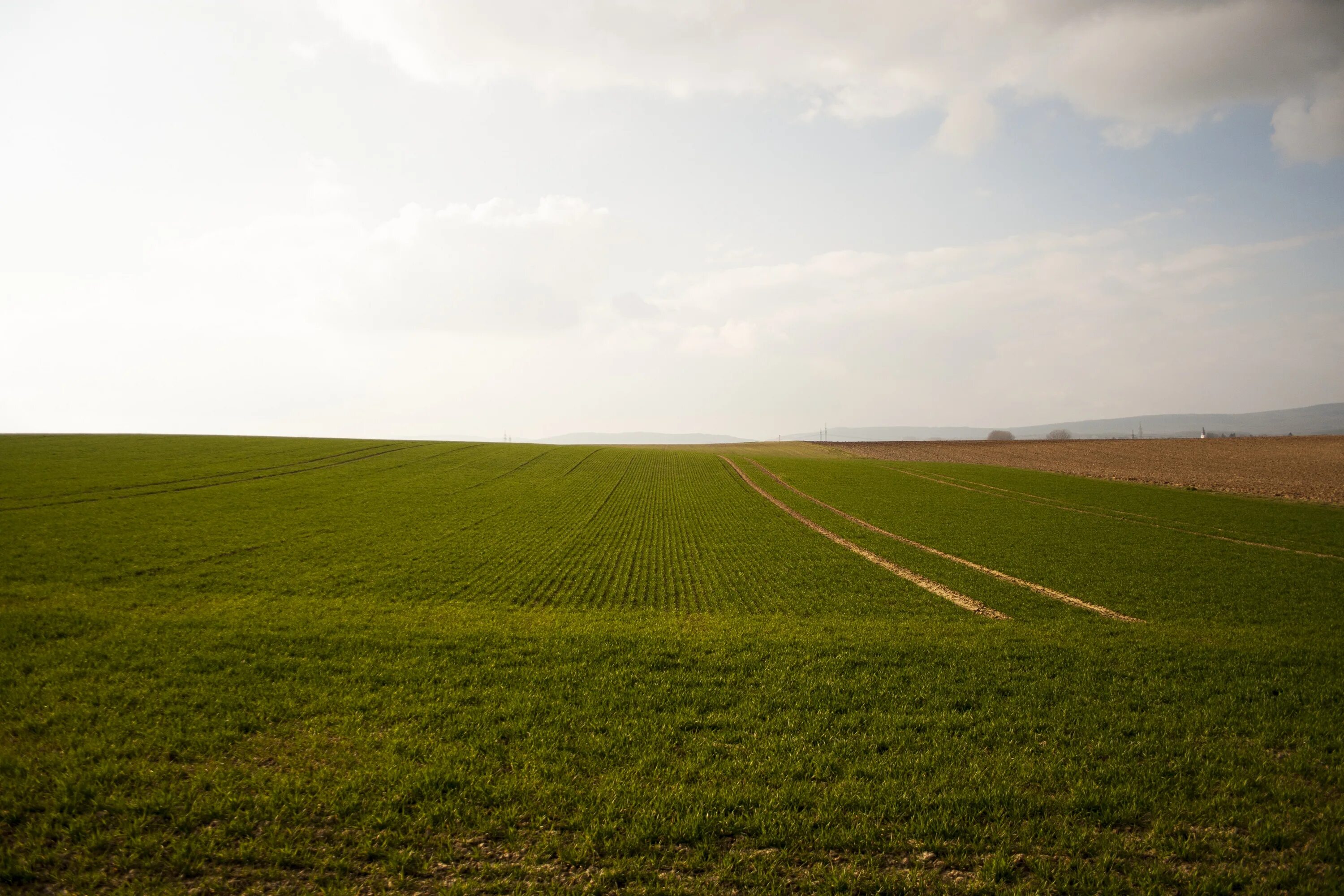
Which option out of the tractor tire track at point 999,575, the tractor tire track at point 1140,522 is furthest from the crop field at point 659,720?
the tractor tire track at point 1140,522

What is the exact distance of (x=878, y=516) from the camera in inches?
1097

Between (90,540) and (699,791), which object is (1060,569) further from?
(90,540)

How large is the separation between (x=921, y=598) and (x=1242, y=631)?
5.93m

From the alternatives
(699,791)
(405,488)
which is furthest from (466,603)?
(405,488)

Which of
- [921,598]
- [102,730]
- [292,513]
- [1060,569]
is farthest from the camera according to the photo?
[292,513]

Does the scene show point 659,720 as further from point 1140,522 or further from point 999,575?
point 1140,522

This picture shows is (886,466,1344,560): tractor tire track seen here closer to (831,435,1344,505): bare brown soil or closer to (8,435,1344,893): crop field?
(8,435,1344,893): crop field

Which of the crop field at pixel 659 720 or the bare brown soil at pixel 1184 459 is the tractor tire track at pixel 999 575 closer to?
the crop field at pixel 659 720

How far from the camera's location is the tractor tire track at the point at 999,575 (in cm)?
1335

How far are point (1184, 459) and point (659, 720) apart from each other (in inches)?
2913

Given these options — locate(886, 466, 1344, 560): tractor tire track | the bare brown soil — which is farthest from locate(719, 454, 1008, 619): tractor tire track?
the bare brown soil

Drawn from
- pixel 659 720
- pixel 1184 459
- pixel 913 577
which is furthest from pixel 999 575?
pixel 1184 459

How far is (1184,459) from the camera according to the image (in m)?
59.2

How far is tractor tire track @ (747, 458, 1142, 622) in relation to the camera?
13345mm
